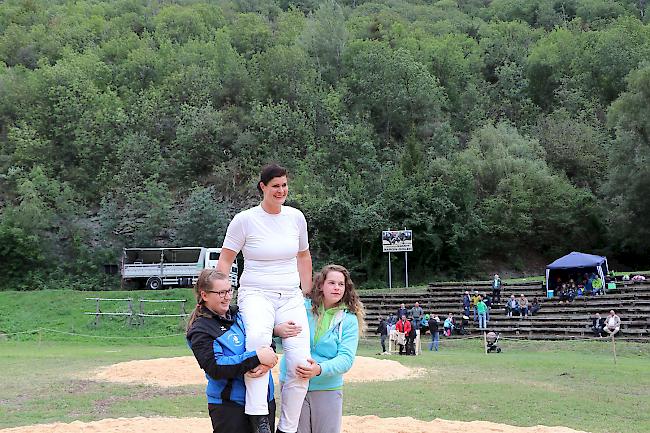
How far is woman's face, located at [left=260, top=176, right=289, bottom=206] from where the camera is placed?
215 inches

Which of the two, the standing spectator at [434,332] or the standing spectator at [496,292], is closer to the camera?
the standing spectator at [434,332]

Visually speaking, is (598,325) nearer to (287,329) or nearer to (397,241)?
(397,241)

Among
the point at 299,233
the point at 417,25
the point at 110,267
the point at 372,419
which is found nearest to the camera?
the point at 299,233

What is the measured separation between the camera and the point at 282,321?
524cm

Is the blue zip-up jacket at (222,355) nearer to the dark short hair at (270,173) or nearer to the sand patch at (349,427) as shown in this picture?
the dark short hair at (270,173)

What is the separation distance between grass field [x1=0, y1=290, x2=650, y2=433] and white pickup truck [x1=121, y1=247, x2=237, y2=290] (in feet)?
39.6

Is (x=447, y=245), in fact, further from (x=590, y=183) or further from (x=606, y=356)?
(x=606, y=356)

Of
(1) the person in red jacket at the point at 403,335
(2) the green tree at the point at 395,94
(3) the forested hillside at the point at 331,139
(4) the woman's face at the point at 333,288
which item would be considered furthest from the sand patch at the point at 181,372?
(2) the green tree at the point at 395,94

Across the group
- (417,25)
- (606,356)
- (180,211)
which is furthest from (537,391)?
(417,25)

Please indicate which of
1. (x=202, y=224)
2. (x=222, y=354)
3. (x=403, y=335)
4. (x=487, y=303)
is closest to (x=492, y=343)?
(x=403, y=335)

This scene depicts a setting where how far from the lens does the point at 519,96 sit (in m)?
67.1

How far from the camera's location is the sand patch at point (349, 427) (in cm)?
920

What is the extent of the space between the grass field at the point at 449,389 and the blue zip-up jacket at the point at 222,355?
6105 mm

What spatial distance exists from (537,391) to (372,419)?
5192mm
